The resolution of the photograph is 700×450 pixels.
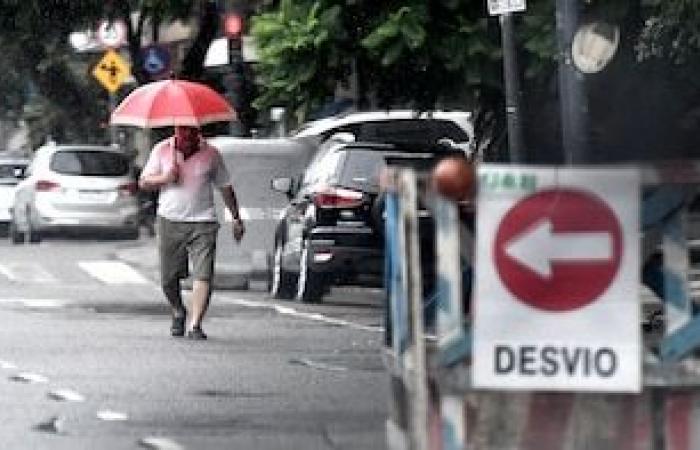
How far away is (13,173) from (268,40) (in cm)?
1661

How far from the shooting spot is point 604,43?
12.4 metres

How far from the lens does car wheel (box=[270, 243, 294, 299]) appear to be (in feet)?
56.6

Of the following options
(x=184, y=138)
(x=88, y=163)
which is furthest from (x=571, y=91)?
(x=88, y=163)

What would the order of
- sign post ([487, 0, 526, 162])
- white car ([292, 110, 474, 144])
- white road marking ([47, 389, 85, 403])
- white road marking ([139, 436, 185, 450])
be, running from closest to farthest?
1. white road marking ([139, 436, 185, 450])
2. white road marking ([47, 389, 85, 403])
3. sign post ([487, 0, 526, 162])
4. white car ([292, 110, 474, 144])

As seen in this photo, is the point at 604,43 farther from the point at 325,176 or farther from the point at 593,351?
the point at 593,351

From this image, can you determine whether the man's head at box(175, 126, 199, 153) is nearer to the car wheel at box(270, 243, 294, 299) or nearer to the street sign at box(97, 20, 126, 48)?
the car wheel at box(270, 243, 294, 299)

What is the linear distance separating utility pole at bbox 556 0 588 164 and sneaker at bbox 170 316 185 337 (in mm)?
3326

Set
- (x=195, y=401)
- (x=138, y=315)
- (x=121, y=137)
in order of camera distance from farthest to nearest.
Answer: (x=121, y=137)
(x=138, y=315)
(x=195, y=401)

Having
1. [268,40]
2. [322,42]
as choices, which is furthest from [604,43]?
[268,40]

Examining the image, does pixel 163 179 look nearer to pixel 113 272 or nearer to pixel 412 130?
pixel 412 130

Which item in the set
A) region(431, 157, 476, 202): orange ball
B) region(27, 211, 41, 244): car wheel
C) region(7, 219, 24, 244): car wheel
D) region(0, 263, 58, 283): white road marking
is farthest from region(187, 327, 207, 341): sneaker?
region(7, 219, 24, 244): car wheel

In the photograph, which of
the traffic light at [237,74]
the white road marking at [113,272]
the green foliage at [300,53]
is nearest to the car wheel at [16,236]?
the white road marking at [113,272]

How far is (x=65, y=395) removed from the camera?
988 centimetres

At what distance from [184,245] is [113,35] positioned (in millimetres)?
18941
